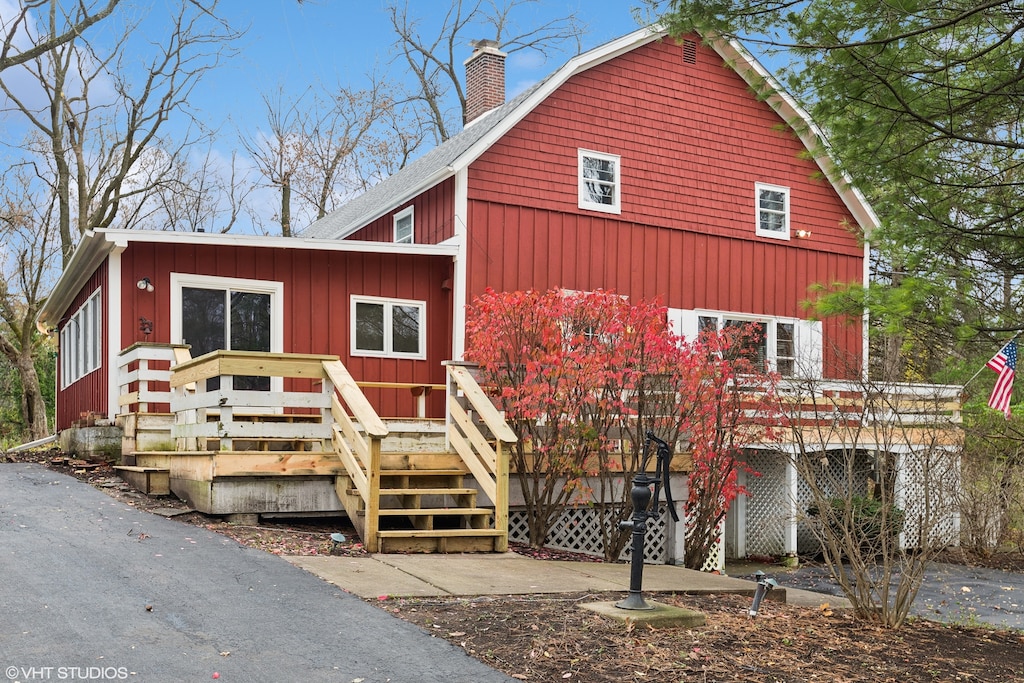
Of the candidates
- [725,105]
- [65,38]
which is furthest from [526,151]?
[65,38]

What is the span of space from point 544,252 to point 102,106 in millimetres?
17686

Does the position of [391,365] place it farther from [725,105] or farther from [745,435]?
[725,105]

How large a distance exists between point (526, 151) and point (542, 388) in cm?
658

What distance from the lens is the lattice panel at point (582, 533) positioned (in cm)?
1126

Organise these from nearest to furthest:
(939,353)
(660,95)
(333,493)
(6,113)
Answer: (333,493) < (939,353) < (660,95) < (6,113)

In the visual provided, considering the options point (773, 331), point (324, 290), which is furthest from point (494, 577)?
point (773, 331)

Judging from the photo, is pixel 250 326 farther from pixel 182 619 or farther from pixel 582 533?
pixel 182 619

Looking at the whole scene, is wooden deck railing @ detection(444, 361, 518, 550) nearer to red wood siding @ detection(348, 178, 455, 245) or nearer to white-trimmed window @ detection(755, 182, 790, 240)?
red wood siding @ detection(348, 178, 455, 245)

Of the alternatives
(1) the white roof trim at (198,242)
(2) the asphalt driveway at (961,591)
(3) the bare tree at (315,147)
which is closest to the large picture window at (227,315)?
(1) the white roof trim at (198,242)

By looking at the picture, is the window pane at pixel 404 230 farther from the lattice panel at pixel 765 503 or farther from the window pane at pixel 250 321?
the lattice panel at pixel 765 503

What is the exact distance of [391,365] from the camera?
15.0 metres

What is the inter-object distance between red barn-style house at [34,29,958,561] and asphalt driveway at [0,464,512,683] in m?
3.50

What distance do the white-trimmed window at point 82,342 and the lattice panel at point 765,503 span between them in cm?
1016

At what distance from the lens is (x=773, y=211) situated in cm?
1827
